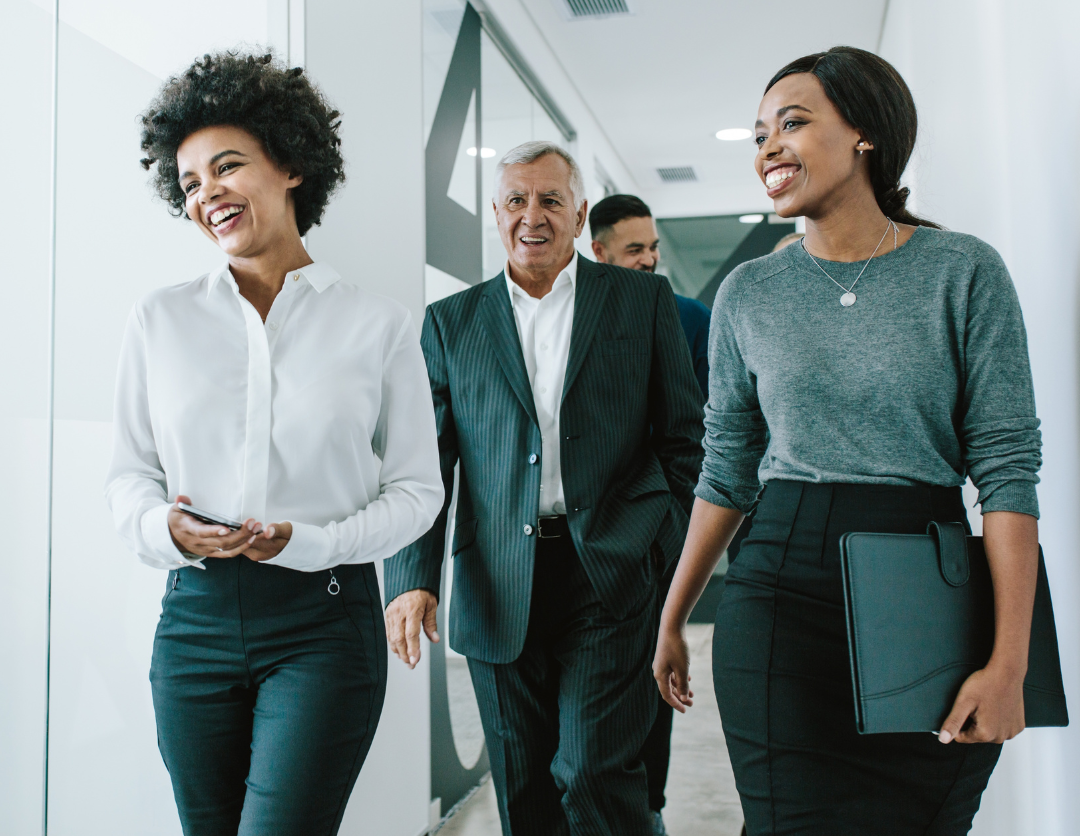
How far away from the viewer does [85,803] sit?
5.94 ft

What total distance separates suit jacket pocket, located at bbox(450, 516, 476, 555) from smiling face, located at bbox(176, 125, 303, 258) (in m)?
0.74

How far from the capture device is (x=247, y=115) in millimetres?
1498

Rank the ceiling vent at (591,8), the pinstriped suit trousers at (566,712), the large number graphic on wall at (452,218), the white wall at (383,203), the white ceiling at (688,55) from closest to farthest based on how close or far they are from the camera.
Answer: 1. the pinstriped suit trousers at (566,712)
2. the white wall at (383,203)
3. the large number graphic on wall at (452,218)
4. the ceiling vent at (591,8)
5. the white ceiling at (688,55)

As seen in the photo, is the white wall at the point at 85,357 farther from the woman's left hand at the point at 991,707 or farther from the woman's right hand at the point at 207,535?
the woman's left hand at the point at 991,707

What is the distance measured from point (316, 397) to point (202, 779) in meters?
0.59

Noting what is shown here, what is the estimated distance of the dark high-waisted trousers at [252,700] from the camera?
1304mm

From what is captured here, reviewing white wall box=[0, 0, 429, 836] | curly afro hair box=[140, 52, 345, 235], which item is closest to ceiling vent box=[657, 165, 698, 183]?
white wall box=[0, 0, 429, 836]

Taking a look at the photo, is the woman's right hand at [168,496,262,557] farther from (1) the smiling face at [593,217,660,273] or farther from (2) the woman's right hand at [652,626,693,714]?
(1) the smiling face at [593,217,660,273]

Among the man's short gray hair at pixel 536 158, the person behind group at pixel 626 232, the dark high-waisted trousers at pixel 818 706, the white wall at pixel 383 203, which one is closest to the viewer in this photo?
the dark high-waisted trousers at pixel 818 706

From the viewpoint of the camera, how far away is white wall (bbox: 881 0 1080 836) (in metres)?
1.33

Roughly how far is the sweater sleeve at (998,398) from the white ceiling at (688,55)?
3949 mm

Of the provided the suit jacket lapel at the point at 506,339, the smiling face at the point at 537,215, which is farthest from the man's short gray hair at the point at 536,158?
the suit jacket lapel at the point at 506,339

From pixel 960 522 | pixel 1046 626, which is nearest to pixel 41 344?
pixel 960 522

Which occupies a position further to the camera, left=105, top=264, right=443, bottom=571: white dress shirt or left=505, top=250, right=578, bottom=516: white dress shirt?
left=505, top=250, right=578, bottom=516: white dress shirt
